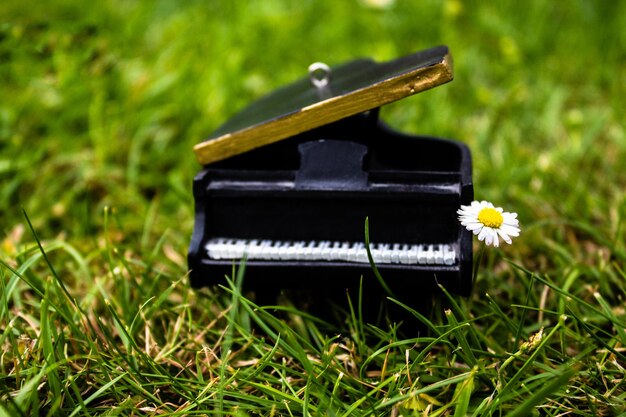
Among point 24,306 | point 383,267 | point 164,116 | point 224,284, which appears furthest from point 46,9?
point 383,267

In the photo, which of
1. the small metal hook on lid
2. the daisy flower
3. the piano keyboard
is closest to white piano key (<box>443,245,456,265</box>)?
the piano keyboard

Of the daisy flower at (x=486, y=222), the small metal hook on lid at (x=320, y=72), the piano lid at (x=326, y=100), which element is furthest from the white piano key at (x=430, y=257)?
the small metal hook on lid at (x=320, y=72)

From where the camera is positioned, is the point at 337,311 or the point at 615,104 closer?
the point at 337,311

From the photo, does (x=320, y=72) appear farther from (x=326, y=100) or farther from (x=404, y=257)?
(x=404, y=257)

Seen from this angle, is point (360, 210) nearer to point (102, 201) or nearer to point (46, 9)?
point (102, 201)

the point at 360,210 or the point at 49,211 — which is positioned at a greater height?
the point at 360,210

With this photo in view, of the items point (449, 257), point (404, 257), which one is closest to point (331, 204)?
point (404, 257)

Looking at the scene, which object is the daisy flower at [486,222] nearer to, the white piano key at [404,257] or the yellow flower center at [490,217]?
the yellow flower center at [490,217]

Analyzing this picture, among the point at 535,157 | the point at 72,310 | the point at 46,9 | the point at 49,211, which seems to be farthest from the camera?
the point at 46,9
